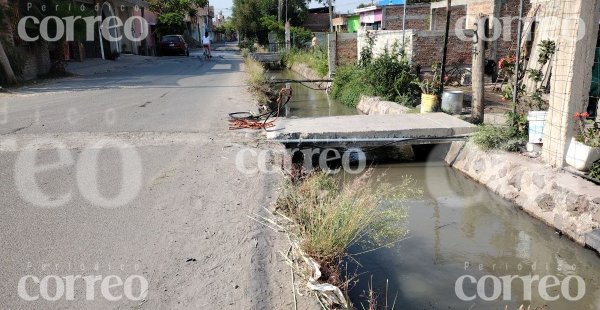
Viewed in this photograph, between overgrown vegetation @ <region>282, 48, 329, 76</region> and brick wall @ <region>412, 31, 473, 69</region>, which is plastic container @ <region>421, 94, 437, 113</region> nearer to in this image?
brick wall @ <region>412, 31, 473, 69</region>

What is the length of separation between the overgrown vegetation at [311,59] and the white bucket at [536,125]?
45.1 feet

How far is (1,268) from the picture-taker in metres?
3.90

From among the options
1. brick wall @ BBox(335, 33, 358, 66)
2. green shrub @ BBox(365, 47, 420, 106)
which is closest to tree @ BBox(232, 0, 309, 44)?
brick wall @ BBox(335, 33, 358, 66)

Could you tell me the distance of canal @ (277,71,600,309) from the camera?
4934 millimetres

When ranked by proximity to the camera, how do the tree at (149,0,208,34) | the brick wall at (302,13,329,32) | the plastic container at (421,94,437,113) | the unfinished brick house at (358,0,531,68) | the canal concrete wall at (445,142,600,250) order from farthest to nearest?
the brick wall at (302,13,329,32), the tree at (149,0,208,34), the unfinished brick house at (358,0,531,68), the plastic container at (421,94,437,113), the canal concrete wall at (445,142,600,250)

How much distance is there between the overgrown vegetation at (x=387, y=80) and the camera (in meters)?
13.7

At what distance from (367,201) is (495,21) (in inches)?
579

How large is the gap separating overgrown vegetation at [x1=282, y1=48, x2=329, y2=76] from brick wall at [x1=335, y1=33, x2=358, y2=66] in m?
1.20

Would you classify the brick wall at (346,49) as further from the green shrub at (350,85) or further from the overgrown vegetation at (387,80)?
the overgrown vegetation at (387,80)

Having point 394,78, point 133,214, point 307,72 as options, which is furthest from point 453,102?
point 307,72

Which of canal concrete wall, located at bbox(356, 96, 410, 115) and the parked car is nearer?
canal concrete wall, located at bbox(356, 96, 410, 115)

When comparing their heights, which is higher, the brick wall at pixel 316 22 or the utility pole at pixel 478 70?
the brick wall at pixel 316 22

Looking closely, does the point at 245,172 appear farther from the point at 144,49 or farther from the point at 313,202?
the point at 144,49

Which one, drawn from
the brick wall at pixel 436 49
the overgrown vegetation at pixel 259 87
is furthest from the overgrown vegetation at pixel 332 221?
the brick wall at pixel 436 49
